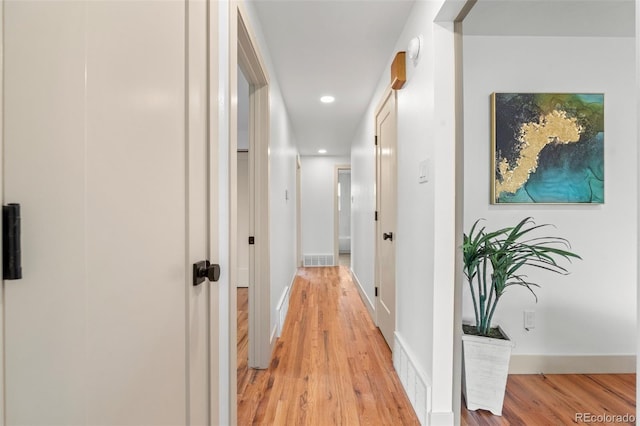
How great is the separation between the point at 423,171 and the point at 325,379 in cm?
146

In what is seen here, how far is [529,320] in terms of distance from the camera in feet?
6.44

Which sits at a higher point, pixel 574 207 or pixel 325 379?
pixel 574 207

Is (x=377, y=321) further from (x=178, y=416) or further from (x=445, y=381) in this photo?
(x=178, y=416)

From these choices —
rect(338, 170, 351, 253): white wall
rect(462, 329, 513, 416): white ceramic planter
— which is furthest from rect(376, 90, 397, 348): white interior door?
rect(338, 170, 351, 253): white wall

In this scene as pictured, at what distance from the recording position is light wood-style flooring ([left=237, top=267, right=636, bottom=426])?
1.55 m

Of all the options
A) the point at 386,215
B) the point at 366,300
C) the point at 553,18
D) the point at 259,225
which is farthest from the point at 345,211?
the point at 553,18

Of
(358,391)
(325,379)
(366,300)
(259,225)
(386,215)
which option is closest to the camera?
(358,391)

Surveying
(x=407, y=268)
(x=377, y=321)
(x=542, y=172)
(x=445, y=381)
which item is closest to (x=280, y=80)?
(x=407, y=268)

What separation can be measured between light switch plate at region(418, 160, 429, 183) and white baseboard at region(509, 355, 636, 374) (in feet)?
4.76

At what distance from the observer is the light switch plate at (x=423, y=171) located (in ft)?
4.94

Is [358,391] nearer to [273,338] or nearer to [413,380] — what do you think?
[413,380]

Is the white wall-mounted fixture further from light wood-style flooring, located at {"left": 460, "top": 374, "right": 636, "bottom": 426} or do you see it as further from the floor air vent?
the floor air vent

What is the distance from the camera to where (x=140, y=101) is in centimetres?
58

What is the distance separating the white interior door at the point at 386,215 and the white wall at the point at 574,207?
1.71 ft
